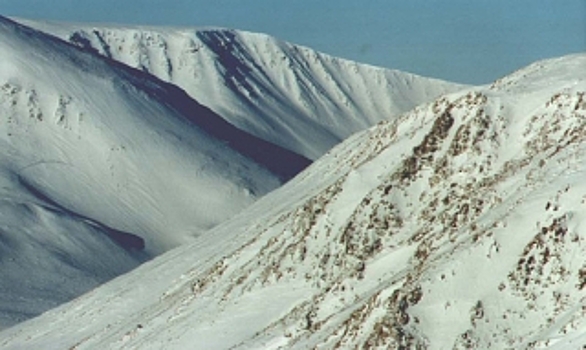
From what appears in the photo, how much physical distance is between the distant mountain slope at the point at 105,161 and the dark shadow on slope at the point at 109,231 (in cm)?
18

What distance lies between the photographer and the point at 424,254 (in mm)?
28188

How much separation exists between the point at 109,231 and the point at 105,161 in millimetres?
23517

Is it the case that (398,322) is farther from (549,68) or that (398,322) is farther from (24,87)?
(24,87)

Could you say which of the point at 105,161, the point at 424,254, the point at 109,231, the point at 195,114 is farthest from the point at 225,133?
the point at 424,254

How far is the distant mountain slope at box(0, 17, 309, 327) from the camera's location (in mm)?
112188

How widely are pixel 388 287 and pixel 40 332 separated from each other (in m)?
24.2

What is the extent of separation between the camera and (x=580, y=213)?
23984 millimetres

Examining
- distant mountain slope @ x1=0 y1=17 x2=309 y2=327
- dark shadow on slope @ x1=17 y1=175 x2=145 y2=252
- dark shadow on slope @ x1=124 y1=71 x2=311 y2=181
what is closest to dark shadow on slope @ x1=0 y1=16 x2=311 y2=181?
dark shadow on slope @ x1=124 y1=71 x2=311 y2=181

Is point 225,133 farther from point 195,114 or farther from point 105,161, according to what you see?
point 105,161

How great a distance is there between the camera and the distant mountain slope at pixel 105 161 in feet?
368

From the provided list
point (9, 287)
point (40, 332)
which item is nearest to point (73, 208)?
point (9, 287)

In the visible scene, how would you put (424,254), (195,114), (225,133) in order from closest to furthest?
1. (424,254)
2. (225,133)
3. (195,114)

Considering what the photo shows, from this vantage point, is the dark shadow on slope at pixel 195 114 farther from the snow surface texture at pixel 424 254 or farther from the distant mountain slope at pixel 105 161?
the snow surface texture at pixel 424 254

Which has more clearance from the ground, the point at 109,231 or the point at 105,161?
the point at 105,161
